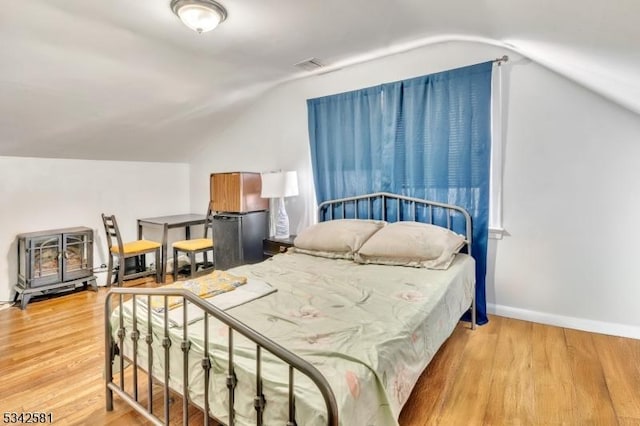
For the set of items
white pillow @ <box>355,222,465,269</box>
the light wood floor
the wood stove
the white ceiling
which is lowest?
the light wood floor

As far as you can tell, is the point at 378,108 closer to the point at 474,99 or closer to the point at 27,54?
the point at 474,99

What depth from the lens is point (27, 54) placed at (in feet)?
7.77

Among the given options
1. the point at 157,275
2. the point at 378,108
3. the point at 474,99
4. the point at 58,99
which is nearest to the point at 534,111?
the point at 474,99

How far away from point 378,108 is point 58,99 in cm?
279

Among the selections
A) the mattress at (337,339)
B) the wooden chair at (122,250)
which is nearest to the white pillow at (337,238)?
the mattress at (337,339)

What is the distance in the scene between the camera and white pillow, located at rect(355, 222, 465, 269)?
251cm

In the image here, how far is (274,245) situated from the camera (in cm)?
358

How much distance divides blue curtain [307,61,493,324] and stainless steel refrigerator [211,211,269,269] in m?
0.83

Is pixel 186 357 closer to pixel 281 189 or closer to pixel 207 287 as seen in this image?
pixel 207 287

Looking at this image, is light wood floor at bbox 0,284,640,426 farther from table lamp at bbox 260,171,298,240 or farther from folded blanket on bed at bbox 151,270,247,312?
table lamp at bbox 260,171,298,240

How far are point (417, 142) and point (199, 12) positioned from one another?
1.98m

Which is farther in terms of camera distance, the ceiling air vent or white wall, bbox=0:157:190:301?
white wall, bbox=0:157:190:301

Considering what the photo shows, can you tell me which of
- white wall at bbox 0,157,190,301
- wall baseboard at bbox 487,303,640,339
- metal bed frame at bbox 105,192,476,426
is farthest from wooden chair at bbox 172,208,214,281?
wall baseboard at bbox 487,303,640,339

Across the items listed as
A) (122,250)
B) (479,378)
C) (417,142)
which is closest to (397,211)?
(417,142)
